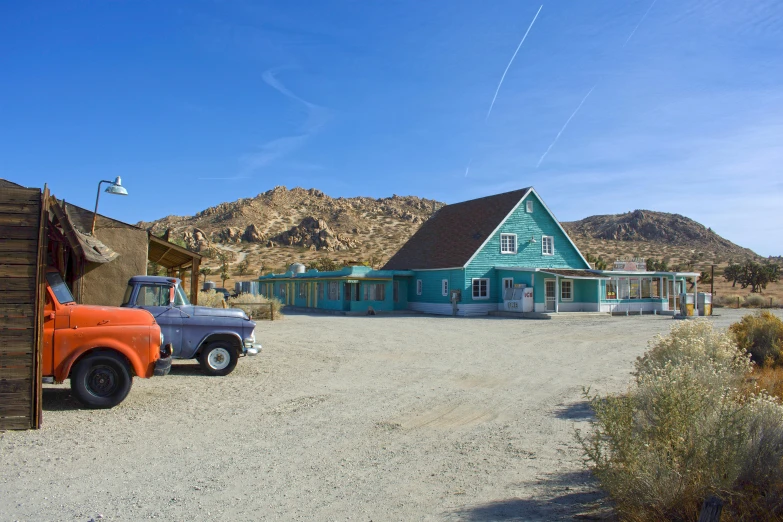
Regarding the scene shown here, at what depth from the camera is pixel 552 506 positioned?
5316mm

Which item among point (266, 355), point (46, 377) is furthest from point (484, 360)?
point (46, 377)

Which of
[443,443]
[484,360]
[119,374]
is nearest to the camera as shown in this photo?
[443,443]

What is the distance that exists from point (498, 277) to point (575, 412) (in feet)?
86.9

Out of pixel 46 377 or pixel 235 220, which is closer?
pixel 46 377

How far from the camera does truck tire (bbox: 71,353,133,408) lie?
8.83 meters

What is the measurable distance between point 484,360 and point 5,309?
1074cm

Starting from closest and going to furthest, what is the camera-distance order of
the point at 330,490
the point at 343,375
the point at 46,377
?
the point at 330,490 → the point at 46,377 → the point at 343,375

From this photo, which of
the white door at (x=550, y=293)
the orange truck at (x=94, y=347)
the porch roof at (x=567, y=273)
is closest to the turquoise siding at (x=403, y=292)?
the porch roof at (x=567, y=273)

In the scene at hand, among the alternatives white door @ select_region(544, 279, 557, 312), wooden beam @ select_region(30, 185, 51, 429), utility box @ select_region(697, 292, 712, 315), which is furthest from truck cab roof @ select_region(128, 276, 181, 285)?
utility box @ select_region(697, 292, 712, 315)

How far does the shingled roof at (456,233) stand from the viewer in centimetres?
3566

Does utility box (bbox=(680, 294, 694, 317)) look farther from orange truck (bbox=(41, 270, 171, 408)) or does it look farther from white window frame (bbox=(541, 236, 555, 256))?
orange truck (bbox=(41, 270, 171, 408))

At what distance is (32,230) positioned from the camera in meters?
7.75

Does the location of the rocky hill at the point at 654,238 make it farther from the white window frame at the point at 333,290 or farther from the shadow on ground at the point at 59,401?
the shadow on ground at the point at 59,401

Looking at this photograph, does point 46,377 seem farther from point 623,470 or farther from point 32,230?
point 623,470
